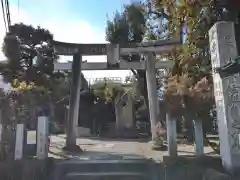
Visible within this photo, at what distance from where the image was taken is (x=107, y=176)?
32.8ft

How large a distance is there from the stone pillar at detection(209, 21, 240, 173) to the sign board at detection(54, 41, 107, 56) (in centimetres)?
760

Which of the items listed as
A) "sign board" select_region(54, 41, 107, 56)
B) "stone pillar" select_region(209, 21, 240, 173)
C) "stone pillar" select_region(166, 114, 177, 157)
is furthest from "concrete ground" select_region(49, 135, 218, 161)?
"sign board" select_region(54, 41, 107, 56)

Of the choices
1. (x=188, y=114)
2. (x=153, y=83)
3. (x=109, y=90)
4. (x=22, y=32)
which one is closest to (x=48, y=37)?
(x=22, y=32)

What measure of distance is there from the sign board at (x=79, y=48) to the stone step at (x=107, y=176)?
22.3 ft

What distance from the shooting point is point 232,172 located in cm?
780

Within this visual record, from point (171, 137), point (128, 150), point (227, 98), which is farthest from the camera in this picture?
point (128, 150)

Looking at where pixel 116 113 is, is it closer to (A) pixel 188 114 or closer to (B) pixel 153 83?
(B) pixel 153 83

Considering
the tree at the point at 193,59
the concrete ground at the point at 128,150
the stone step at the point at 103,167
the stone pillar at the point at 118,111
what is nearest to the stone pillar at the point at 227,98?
the tree at the point at 193,59

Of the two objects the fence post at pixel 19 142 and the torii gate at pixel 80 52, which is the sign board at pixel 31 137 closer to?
the fence post at pixel 19 142

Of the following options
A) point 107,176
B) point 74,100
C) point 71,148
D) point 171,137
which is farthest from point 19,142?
point 74,100

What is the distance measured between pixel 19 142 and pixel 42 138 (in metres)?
0.70

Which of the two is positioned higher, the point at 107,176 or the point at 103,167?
the point at 103,167

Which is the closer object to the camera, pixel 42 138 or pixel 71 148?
pixel 42 138

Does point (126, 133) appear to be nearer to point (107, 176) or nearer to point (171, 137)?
point (171, 137)
